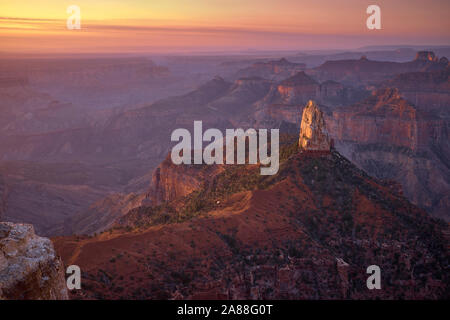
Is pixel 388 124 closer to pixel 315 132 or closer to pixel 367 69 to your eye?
pixel 315 132

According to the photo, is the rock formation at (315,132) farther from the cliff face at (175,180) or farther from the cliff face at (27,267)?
the cliff face at (27,267)

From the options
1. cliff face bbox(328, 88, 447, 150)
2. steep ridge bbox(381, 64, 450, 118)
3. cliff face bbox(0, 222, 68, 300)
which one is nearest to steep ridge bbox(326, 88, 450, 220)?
cliff face bbox(328, 88, 447, 150)

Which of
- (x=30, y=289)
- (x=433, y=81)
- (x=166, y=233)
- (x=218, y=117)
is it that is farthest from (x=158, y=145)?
(x=30, y=289)

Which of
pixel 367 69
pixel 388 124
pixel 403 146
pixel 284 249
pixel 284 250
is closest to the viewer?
pixel 284 250

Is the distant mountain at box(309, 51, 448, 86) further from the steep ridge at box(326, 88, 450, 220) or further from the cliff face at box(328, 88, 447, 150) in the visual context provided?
the steep ridge at box(326, 88, 450, 220)

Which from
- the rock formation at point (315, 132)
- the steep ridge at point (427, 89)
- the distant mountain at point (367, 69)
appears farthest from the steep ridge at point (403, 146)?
the distant mountain at point (367, 69)

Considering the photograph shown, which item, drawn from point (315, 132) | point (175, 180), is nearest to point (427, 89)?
point (175, 180)
